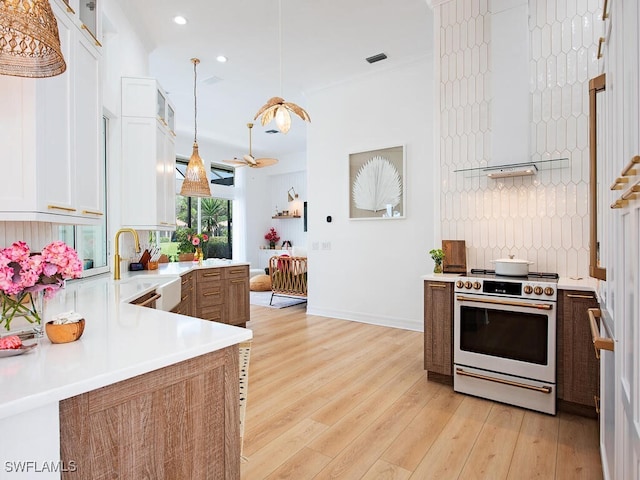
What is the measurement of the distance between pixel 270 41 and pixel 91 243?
9.33 ft

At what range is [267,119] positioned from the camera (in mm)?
3061

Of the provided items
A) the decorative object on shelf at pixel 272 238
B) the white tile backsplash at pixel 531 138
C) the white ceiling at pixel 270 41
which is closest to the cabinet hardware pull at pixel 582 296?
the white tile backsplash at pixel 531 138

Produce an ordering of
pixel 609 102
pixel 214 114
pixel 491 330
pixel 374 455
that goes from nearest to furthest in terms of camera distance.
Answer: pixel 609 102
pixel 374 455
pixel 491 330
pixel 214 114

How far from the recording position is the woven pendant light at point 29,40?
120cm

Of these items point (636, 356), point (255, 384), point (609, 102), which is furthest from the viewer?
point (255, 384)

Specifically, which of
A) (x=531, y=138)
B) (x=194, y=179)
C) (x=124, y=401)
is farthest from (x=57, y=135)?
(x=531, y=138)

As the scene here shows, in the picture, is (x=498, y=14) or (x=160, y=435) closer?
(x=160, y=435)

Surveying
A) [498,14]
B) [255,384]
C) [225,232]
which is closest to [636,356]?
[255,384]

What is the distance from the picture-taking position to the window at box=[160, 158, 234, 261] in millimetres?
7984

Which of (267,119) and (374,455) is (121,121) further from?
(374,455)

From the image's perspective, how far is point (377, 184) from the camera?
486 cm

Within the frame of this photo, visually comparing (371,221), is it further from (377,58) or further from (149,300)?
(149,300)

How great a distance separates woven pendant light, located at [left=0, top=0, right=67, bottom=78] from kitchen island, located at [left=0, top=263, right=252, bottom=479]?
1037mm

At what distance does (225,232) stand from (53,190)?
288 inches
